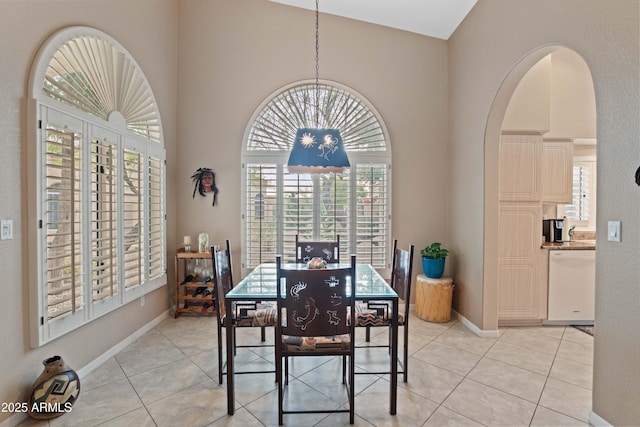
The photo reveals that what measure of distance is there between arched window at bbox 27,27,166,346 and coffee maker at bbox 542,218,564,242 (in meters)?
4.80

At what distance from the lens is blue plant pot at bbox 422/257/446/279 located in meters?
3.69

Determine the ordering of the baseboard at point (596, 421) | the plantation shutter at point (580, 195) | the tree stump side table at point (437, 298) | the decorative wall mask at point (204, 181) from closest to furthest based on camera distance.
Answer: the baseboard at point (596, 421), the tree stump side table at point (437, 298), the decorative wall mask at point (204, 181), the plantation shutter at point (580, 195)

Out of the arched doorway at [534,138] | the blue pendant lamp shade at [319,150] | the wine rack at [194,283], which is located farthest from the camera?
the wine rack at [194,283]

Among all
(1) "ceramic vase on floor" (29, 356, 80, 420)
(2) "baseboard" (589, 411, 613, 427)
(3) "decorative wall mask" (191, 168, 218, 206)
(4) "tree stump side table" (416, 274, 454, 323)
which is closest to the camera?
(2) "baseboard" (589, 411, 613, 427)

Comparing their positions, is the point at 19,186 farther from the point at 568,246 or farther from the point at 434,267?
the point at 568,246

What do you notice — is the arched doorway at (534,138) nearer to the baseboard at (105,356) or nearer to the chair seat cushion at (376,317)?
the chair seat cushion at (376,317)

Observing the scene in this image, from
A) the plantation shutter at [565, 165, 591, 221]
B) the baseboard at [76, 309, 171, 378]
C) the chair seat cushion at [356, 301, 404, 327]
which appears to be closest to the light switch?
the chair seat cushion at [356, 301, 404, 327]

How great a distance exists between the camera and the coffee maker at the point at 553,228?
3.79 metres

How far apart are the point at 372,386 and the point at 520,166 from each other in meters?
2.83

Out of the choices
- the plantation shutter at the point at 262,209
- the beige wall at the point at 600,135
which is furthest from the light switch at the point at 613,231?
the plantation shutter at the point at 262,209

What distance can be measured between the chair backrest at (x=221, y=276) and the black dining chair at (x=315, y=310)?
25.1 inches

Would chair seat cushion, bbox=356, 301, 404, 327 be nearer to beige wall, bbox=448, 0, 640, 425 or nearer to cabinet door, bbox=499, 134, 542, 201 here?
beige wall, bbox=448, 0, 640, 425

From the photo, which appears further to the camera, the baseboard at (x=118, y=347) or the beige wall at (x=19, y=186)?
the baseboard at (x=118, y=347)

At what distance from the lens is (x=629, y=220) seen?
1723 millimetres
